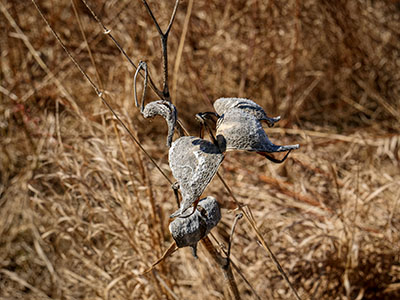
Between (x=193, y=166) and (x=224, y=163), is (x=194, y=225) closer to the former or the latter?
(x=193, y=166)

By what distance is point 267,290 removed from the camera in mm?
1229

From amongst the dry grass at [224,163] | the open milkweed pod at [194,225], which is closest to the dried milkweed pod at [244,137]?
the open milkweed pod at [194,225]

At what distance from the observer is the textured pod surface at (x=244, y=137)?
502 mm

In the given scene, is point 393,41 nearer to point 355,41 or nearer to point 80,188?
point 355,41

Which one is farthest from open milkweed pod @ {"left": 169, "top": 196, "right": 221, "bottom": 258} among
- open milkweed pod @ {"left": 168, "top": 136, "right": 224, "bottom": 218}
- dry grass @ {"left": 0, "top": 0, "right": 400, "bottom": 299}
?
dry grass @ {"left": 0, "top": 0, "right": 400, "bottom": 299}

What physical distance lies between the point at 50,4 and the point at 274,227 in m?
1.39

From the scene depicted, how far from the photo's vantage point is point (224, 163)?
1689 mm

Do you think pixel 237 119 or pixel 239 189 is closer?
pixel 237 119

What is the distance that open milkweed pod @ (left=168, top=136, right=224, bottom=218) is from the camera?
495 millimetres

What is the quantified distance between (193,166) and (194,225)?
118 mm

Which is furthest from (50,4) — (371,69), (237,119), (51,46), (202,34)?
(237,119)

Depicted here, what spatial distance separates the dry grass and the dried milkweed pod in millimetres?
623

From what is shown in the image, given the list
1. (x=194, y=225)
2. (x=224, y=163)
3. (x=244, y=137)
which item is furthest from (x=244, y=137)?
(x=224, y=163)

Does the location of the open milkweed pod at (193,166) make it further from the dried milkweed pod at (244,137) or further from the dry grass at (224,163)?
the dry grass at (224,163)
